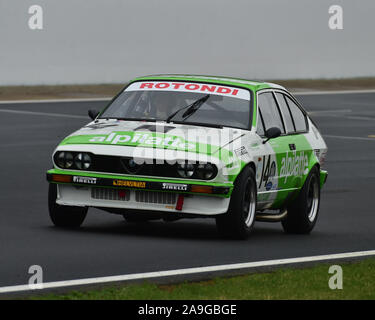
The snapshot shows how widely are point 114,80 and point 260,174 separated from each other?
84.9 feet

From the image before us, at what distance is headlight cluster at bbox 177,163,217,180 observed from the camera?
1098 centimetres

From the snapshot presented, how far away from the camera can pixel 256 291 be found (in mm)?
8695

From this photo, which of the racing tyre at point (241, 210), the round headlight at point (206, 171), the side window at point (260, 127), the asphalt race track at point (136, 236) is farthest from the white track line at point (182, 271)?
the side window at point (260, 127)

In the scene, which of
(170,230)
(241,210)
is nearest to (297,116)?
(170,230)

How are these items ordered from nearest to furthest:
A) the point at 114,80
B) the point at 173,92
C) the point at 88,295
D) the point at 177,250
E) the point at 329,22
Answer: the point at 88,295 < the point at 177,250 < the point at 173,92 < the point at 114,80 < the point at 329,22

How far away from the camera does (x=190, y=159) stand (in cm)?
1094

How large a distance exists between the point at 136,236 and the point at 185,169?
1.04m

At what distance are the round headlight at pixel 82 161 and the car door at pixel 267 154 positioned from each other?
5.52 feet

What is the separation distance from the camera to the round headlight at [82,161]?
1126 cm

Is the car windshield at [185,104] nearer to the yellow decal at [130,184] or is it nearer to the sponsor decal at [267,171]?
the sponsor decal at [267,171]

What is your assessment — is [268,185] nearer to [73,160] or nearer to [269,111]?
[269,111]

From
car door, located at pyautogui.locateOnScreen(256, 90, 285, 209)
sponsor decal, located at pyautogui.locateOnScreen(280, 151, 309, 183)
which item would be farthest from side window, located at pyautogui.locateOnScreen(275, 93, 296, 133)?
sponsor decal, located at pyautogui.locateOnScreen(280, 151, 309, 183)
